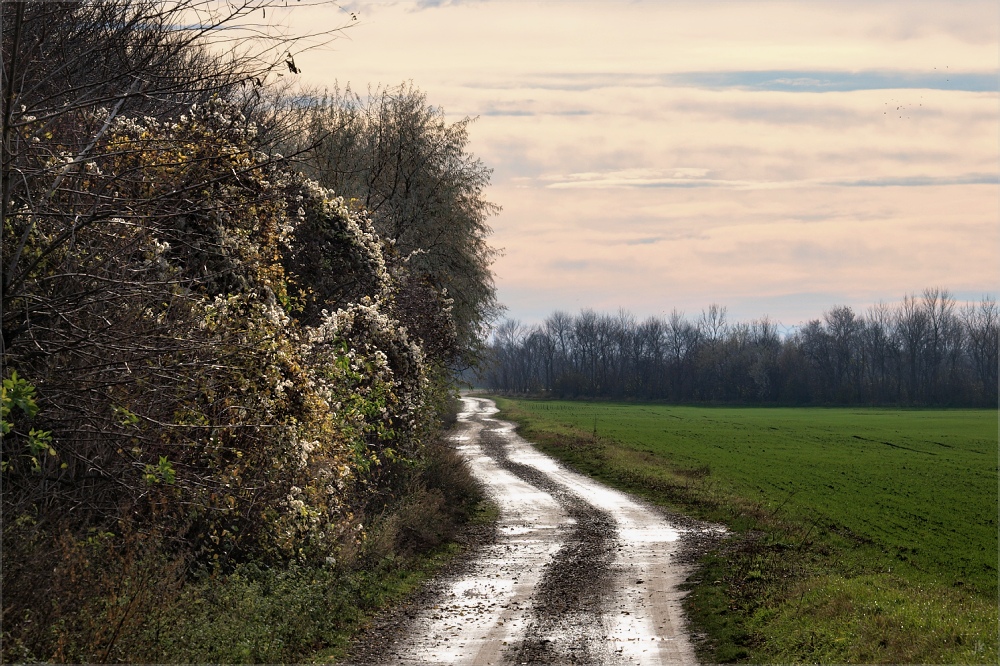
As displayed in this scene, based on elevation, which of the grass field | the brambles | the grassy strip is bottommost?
the grass field

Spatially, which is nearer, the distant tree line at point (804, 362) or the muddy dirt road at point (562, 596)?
the muddy dirt road at point (562, 596)

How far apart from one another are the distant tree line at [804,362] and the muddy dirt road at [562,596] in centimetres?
11900

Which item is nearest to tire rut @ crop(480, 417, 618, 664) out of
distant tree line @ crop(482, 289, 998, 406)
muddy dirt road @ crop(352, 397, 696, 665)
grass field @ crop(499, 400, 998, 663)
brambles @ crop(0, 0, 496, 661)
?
muddy dirt road @ crop(352, 397, 696, 665)

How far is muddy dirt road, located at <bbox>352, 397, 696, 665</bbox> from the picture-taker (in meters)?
12.2

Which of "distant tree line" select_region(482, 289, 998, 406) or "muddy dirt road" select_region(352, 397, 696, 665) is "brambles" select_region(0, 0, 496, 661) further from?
"distant tree line" select_region(482, 289, 998, 406)

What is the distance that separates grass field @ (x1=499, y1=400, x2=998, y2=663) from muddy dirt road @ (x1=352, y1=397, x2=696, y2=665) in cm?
91

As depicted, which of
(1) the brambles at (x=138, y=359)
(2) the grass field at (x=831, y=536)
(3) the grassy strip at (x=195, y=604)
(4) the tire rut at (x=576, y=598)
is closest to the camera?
(1) the brambles at (x=138, y=359)

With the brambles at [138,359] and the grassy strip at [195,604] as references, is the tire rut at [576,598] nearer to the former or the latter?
the grassy strip at [195,604]

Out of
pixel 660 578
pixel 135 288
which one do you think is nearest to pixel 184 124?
pixel 135 288

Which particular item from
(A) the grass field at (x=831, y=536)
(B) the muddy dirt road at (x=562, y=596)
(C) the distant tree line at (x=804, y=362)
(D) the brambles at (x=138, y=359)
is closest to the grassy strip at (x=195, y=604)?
(D) the brambles at (x=138, y=359)

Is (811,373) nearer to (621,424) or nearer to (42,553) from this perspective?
(621,424)

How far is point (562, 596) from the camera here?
622 inches

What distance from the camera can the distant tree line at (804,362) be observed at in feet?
449

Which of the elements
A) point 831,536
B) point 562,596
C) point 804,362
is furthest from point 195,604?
point 804,362
